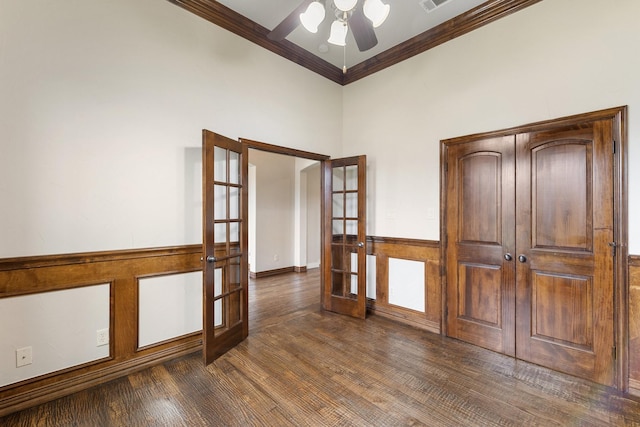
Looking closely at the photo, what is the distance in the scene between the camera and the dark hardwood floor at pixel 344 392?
1843mm

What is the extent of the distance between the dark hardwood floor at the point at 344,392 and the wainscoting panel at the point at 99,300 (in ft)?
0.32

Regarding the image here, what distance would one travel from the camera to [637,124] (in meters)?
2.10

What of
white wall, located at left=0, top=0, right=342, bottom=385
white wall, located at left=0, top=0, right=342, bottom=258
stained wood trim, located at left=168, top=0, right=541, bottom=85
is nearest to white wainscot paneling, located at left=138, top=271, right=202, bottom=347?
white wall, located at left=0, top=0, right=342, bottom=385

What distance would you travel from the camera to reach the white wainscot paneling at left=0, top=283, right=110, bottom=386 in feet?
6.26

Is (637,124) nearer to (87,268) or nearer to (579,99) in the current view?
(579,99)

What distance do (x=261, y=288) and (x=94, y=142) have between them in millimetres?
3407

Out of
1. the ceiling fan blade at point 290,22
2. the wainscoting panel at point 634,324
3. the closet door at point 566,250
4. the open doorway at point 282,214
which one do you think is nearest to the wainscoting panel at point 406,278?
the closet door at point 566,250

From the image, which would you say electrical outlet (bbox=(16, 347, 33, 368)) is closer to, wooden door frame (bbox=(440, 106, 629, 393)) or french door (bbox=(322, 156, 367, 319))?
french door (bbox=(322, 156, 367, 319))

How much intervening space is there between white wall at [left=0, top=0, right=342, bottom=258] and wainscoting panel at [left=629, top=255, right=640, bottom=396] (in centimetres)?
352

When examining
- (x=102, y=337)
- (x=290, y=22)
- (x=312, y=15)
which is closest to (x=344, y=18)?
(x=312, y=15)

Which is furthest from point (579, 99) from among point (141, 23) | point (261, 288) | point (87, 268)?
point (261, 288)

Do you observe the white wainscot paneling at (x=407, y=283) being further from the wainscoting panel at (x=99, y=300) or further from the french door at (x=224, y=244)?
the wainscoting panel at (x=99, y=300)

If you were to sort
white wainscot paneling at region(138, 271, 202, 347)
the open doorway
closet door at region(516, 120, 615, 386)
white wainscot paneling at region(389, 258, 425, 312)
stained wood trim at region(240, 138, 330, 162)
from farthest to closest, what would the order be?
the open doorway
white wainscot paneling at region(389, 258, 425, 312)
stained wood trim at region(240, 138, 330, 162)
white wainscot paneling at region(138, 271, 202, 347)
closet door at region(516, 120, 615, 386)

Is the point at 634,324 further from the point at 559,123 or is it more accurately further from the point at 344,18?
the point at 344,18
